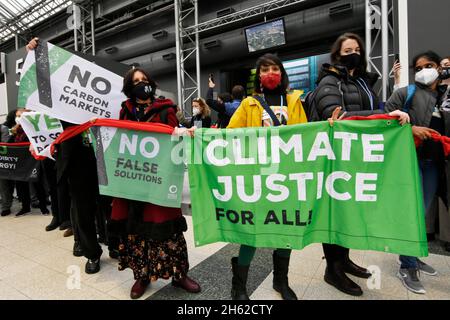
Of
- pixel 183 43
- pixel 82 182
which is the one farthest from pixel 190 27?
pixel 82 182

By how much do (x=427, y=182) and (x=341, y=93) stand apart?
0.93 metres

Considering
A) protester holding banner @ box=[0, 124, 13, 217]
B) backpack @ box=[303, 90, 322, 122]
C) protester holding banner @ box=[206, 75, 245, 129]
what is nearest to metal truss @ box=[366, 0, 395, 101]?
protester holding banner @ box=[206, 75, 245, 129]

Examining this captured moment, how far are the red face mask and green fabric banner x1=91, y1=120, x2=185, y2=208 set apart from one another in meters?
0.65

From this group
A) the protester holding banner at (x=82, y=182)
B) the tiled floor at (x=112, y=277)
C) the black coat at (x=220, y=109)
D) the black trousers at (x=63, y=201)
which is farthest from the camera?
the black coat at (x=220, y=109)

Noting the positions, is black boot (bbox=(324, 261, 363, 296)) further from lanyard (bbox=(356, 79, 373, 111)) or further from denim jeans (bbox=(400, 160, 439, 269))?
lanyard (bbox=(356, 79, 373, 111))

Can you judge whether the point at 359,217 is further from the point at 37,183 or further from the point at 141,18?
the point at 141,18

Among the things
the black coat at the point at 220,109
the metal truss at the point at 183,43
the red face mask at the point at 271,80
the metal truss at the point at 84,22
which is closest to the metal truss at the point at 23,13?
the metal truss at the point at 84,22

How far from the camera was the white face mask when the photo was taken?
1.89m

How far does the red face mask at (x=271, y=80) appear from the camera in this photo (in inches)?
64.9

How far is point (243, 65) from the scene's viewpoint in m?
8.01

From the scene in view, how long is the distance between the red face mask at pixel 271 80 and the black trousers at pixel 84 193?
1.52 metres

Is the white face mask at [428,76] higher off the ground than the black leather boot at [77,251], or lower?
higher

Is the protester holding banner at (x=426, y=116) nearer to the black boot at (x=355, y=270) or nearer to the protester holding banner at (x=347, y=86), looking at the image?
the black boot at (x=355, y=270)

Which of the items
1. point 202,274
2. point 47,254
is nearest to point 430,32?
point 202,274
